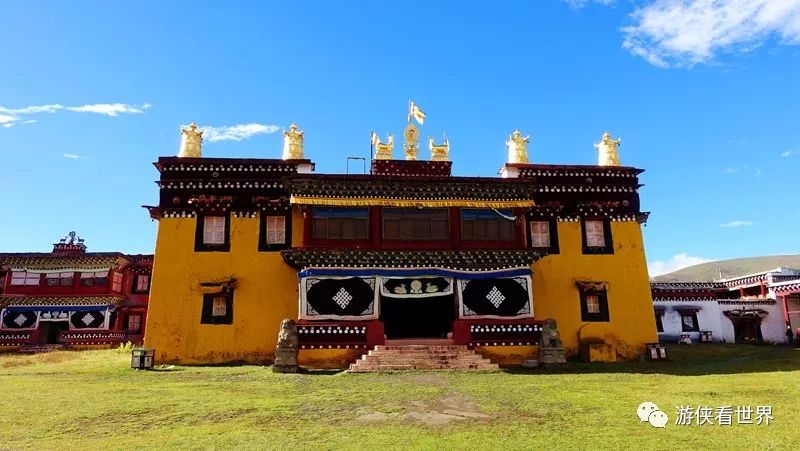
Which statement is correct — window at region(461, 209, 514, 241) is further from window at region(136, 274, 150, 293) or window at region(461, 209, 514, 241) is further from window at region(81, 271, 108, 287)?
window at region(136, 274, 150, 293)

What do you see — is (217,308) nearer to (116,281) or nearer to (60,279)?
(116,281)

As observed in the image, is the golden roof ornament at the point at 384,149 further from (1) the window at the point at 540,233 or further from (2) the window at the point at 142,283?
(2) the window at the point at 142,283

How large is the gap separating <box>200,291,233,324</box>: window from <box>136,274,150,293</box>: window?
20075mm

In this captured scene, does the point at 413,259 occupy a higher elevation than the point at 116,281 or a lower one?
lower

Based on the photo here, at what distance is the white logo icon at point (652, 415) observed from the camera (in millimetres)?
8773

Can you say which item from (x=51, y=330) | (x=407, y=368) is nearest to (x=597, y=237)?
(x=407, y=368)

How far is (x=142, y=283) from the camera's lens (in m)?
38.1

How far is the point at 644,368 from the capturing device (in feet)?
58.2

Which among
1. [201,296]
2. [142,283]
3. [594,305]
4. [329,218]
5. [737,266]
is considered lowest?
[594,305]

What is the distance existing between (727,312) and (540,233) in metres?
18.2

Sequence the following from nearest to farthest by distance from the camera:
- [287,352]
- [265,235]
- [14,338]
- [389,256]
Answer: [287,352], [389,256], [265,235], [14,338]

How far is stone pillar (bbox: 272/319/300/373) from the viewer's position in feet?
56.4

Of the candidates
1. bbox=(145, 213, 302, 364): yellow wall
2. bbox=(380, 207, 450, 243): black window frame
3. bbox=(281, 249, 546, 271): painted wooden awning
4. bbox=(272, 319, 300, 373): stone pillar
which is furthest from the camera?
bbox=(380, 207, 450, 243): black window frame

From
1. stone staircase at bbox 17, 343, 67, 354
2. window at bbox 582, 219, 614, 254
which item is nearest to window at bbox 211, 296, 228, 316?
window at bbox 582, 219, 614, 254
